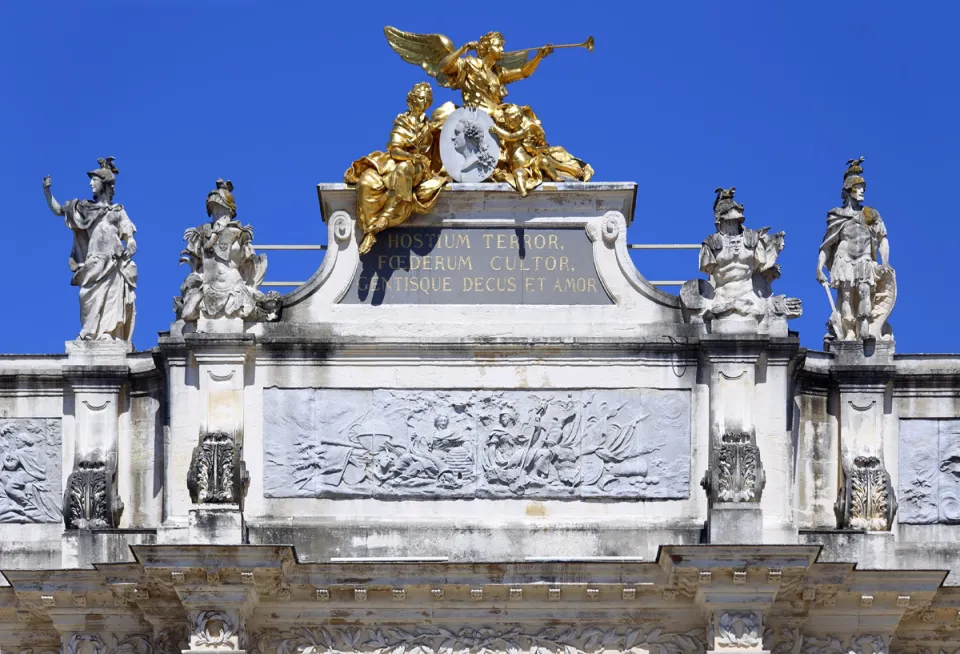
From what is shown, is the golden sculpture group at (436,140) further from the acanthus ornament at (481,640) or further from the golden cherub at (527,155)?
the acanthus ornament at (481,640)

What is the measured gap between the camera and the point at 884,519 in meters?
31.2

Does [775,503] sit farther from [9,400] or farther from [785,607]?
[9,400]

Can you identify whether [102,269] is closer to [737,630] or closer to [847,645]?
[737,630]

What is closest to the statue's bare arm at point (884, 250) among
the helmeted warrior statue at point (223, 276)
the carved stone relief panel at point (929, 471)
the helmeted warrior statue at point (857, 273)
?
the helmeted warrior statue at point (857, 273)

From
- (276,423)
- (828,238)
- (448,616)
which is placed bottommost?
(448,616)

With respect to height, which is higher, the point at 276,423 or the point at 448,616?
the point at 276,423

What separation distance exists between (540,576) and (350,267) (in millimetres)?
4003

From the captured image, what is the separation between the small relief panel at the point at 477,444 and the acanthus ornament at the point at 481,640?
145 cm

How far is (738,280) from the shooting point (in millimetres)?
31484

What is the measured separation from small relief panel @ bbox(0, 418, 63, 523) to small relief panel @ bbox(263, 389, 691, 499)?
2464 millimetres

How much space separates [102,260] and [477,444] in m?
4.55

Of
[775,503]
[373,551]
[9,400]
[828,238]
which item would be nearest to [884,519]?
[775,503]

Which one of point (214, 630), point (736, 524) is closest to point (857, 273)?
point (736, 524)

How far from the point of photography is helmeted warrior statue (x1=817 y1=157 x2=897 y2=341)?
104ft
